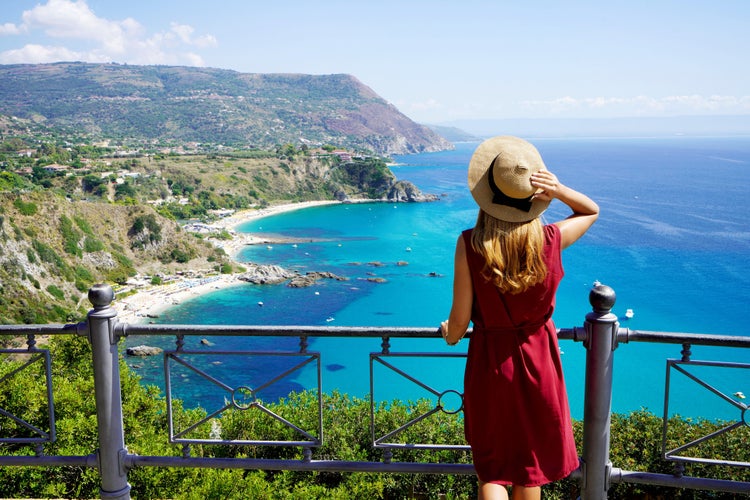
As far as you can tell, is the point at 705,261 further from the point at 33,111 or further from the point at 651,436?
the point at 33,111

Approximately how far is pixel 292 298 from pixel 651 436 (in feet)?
128

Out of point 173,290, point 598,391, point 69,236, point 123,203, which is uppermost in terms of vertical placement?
point 598,391

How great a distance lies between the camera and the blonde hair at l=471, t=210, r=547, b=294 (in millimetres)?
1895

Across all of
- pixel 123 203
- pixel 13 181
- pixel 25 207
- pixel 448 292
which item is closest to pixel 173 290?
pixel 25 207

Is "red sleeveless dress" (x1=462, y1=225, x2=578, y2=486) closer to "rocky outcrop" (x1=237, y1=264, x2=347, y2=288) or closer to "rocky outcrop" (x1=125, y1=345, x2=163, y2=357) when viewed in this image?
"rocky outcrop" (x1=125, y1=345, x2=163, y2=357)

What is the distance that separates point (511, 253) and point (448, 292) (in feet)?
155

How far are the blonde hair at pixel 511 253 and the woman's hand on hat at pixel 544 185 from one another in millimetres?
98

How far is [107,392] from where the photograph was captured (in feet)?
8.82

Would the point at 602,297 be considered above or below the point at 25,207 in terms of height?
above

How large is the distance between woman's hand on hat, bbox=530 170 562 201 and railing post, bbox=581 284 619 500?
525 millimetres

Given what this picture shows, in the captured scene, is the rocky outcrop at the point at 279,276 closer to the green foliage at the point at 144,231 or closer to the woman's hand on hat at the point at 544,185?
the green foliage at the point at 144,231

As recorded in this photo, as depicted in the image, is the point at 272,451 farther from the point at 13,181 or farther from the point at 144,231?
the point at 13,181

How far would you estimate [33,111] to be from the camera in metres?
176

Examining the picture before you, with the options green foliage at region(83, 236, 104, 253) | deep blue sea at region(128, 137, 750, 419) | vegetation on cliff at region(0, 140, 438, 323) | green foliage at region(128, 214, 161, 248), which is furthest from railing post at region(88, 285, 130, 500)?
green foliage at region(128, 214, 161, 248)
